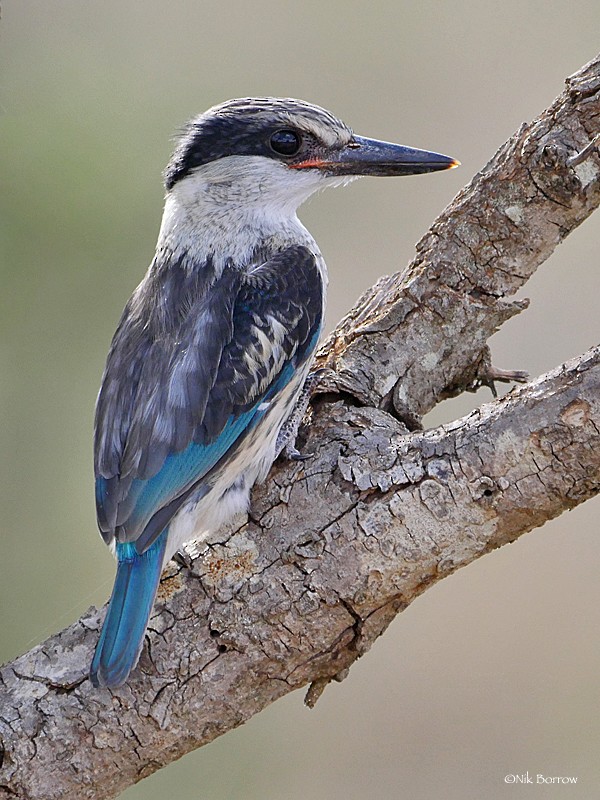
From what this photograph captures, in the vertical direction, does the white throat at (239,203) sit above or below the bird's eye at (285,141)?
below

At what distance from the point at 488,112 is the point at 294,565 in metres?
3.93

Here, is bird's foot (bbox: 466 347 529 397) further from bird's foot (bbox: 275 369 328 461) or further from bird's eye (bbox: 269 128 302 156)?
bird's eye (bbox: 269 128 302 156)

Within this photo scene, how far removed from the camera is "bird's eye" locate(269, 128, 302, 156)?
302 centimetres

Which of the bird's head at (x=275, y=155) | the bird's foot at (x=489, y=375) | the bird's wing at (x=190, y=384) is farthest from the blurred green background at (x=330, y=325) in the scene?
the bird's foot at (x=489, y=375)

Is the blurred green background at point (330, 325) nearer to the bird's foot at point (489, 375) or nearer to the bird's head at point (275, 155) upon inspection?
the bird's head at point (275, 155)

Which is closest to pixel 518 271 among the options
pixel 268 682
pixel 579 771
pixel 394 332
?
pixel 394 332

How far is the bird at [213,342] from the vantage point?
8.21ft

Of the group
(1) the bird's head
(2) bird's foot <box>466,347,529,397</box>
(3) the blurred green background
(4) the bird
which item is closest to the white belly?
(4) the bird

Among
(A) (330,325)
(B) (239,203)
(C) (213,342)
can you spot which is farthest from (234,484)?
(A) (330,325)

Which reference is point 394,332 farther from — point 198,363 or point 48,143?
point 48,143

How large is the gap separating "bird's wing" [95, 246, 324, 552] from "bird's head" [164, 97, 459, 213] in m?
0.32

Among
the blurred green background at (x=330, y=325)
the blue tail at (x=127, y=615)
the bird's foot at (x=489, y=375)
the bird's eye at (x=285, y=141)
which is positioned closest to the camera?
the blue tail at (x=127, y=615)

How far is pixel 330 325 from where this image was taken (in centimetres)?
503

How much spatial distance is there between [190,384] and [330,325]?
2.44 meters
